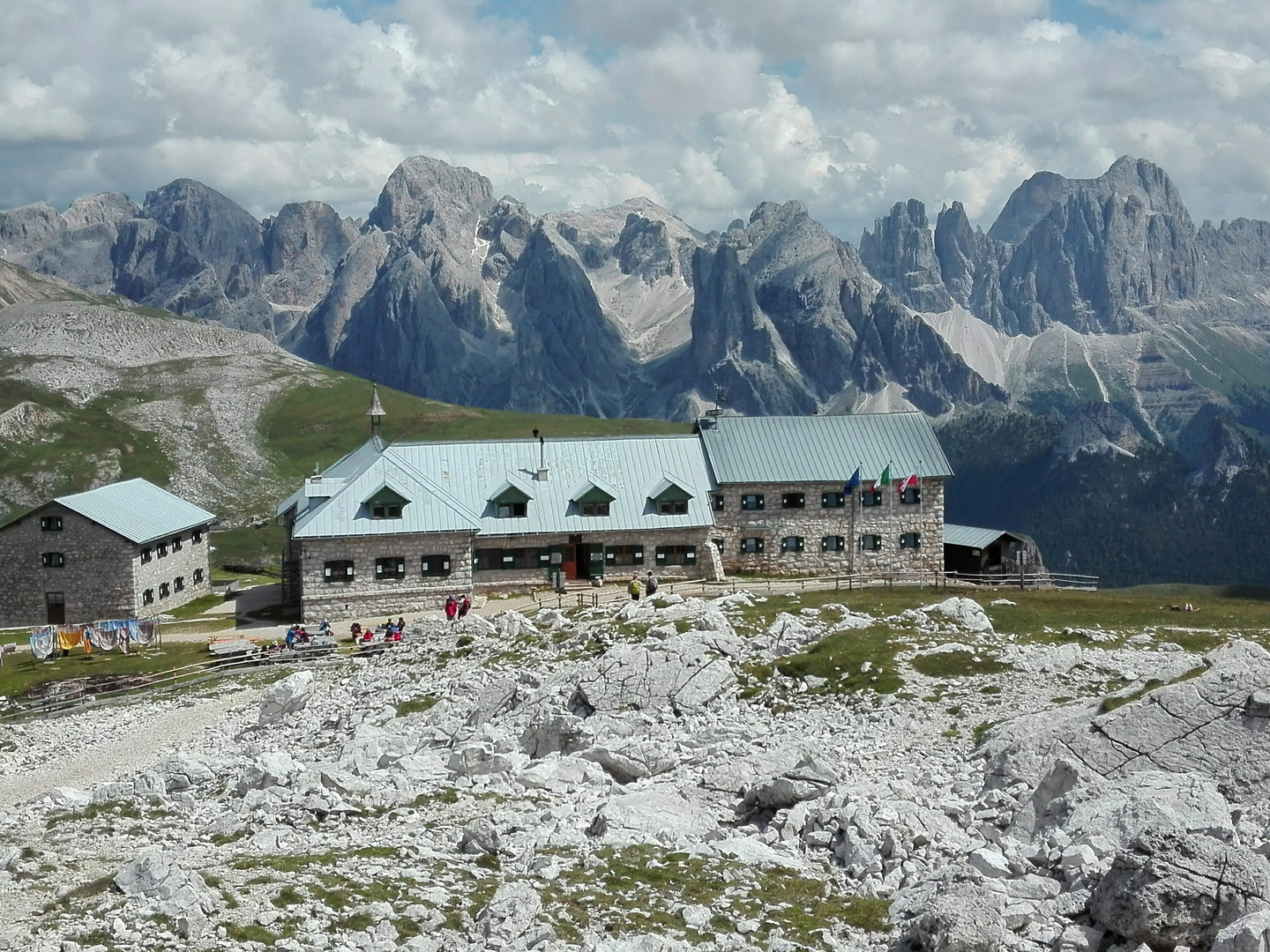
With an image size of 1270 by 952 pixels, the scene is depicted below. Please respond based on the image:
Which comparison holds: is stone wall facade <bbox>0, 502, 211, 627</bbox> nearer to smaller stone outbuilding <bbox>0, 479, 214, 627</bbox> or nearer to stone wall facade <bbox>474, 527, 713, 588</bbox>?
smaller stone outbuilding <bbox>0, 479, 214, 627</bbox>

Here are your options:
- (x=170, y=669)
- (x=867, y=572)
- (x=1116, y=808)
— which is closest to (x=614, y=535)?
(x=867, y=572)

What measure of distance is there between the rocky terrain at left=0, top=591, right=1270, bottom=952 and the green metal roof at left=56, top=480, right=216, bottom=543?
34.6 meters

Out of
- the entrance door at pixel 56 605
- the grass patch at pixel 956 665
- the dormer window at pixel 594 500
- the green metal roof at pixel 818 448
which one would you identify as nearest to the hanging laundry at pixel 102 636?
the entrance door at pixel 56 605

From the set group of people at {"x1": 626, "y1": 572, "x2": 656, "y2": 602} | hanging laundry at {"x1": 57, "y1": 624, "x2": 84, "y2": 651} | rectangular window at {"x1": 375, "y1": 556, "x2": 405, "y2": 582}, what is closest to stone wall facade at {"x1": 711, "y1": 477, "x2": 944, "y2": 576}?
group of people at {"x1": 626, "y1": 572, "x2": 656, "y2": 602}

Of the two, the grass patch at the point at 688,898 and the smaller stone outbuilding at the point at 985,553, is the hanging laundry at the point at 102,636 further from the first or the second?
the smaller stone outbuilding at the point at 985,553

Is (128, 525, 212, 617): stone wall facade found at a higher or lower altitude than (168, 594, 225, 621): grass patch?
higher

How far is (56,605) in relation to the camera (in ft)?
258

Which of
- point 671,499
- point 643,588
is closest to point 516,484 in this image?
point 671,499

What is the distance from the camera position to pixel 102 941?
66.2 feet

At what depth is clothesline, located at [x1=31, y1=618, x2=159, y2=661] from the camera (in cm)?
6600

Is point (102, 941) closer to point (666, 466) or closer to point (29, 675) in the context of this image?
point (29, 675)

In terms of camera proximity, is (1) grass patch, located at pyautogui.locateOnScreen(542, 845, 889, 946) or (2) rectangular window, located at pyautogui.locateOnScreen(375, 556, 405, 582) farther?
(2) rectangular window, located at pyautogui.locateOnScreen(375, 556, 405, 582)

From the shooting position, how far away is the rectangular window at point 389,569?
2768 inches

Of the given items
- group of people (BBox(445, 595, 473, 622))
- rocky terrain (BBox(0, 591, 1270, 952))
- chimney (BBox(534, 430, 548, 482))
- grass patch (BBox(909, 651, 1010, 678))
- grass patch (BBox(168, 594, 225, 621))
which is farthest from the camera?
grass patch (BBox(168, 594, 225, 621))
